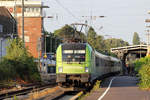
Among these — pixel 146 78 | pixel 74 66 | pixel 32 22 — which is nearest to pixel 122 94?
pixel 74 66

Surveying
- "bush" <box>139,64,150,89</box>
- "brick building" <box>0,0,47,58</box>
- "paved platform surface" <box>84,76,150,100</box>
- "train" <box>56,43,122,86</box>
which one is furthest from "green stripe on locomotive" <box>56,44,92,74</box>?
"brick building" <box>0,0,47,58</box>

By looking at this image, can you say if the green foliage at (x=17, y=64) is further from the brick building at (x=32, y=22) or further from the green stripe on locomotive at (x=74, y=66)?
the brick building at (x=32, y=22)

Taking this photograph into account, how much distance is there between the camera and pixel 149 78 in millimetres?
25109

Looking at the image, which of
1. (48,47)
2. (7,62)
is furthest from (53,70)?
(48,47)

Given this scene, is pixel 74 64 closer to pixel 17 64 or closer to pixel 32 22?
pixel 17 64

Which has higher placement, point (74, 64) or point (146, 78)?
point (74, 64)

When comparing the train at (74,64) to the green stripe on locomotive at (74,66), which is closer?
the train at (74,64)

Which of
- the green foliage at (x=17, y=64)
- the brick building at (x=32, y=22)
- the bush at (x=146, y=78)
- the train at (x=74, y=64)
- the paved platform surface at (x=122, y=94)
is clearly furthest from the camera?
the brick building at (x=32, y=22)

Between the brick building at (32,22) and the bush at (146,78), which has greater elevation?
the brick building at (32,22)

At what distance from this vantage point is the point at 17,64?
35.9 meters

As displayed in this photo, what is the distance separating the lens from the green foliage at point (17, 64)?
111 feet

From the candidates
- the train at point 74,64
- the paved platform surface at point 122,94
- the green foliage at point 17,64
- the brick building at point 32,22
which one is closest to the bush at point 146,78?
the paved platform surface at point 122,94

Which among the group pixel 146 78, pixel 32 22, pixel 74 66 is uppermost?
pixel 32 22

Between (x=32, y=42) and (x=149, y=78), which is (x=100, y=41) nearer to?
(x=32, y=42)
